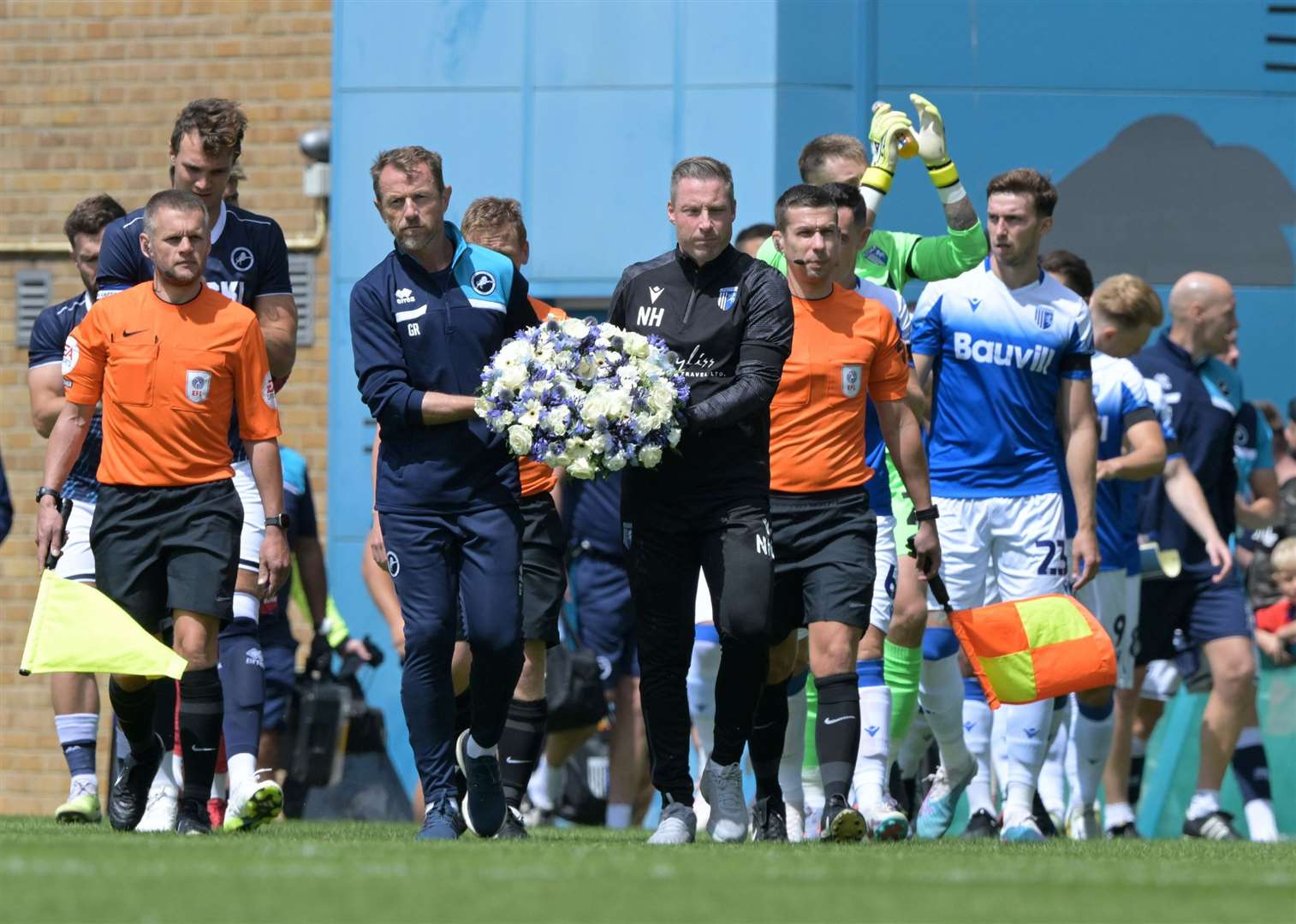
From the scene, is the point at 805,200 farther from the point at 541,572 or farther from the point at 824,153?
the point at 541,572

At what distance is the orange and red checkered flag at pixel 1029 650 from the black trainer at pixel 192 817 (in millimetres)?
2817

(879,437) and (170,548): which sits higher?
(879,437)

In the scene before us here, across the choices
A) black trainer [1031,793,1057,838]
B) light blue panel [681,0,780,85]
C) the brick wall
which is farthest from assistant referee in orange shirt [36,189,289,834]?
the brick wall

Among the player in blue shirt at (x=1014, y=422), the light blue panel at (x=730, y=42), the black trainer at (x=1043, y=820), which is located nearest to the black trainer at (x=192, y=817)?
the player in blue shirt at (x=1014, y=422)

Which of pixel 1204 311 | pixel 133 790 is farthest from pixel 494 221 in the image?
pixel 1204 311

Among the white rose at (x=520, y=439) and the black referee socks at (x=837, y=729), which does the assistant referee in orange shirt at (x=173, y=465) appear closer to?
the white rose at (x=520, y=439)

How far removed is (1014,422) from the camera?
394 inches

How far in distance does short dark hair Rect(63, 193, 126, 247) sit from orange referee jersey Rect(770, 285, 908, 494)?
127 inches

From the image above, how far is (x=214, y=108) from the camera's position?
9.00m

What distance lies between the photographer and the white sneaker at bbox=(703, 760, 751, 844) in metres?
8.52

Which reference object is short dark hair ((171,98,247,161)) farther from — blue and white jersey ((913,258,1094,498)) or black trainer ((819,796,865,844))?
black trainer ((819,796,865,844))

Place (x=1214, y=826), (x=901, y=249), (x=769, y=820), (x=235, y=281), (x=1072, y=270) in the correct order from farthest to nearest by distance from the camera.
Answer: (x=1214, y=826)
(x=1072, y=270)
(x=901, y=249)
(x=235, y=281)
(x=769, y=820)

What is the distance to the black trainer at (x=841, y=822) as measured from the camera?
824 cm

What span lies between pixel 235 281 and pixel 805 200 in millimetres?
2129
